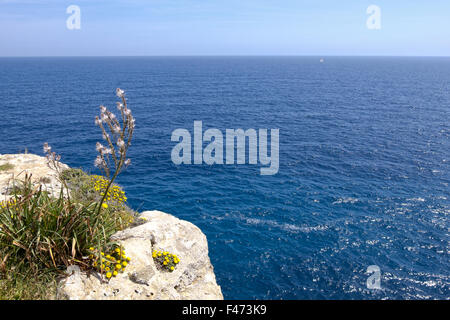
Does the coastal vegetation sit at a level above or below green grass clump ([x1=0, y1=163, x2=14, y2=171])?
below

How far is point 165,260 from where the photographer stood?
13375 mm

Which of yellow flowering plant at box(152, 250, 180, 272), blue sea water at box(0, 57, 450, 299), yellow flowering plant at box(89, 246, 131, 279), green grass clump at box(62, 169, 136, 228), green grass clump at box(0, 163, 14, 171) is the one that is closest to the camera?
yellow flowering plant at box(89, 246, 131, 279)

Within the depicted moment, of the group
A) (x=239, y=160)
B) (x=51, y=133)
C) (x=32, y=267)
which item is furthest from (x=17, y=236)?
(x=51, y=133)

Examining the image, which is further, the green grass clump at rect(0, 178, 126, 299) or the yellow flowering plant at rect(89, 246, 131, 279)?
the yellow flowering plant at rect(89, 246, 131, 279)

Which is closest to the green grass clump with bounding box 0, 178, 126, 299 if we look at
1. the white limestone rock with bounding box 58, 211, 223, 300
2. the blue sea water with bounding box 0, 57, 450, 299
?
the white limestone rock with bounding box 58, 211, 223, 300

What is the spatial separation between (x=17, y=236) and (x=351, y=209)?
2963cm

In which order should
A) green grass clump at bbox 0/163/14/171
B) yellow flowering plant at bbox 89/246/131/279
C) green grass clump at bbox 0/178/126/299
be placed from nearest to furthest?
green grass clump at bbox 0/178/126/299 < yellow flowering plant at bbox 89/246/131/279 < green grass clump at bbox 0/163/14/171

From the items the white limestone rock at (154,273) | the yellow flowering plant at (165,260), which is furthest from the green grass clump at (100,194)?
the yellow flowering plant at (165,260)

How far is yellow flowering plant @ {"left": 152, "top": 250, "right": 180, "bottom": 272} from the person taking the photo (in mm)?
13312

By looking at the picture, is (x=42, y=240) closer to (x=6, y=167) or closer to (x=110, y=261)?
(x=110, y=261)

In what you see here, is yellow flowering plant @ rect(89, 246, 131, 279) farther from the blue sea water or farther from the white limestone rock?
the blue sea water

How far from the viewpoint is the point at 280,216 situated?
30.5 m

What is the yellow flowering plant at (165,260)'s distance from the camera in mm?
13312

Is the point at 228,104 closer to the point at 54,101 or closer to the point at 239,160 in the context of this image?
the point at 239,160
